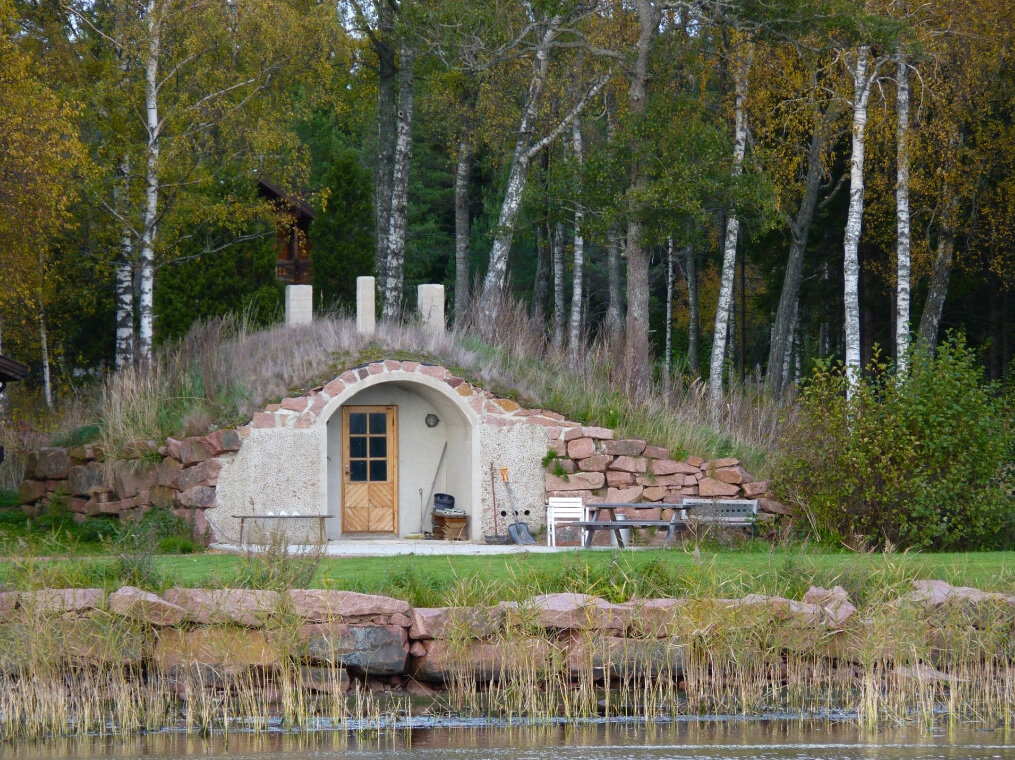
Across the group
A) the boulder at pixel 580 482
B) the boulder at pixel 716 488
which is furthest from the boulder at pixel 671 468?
the boulder at pixel 580 482

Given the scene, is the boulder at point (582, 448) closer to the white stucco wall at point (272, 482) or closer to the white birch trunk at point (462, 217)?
the white stucco wall at point (272, 482)

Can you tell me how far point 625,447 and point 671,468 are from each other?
674 millimetres

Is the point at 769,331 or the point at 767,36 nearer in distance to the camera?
the point at 767,36

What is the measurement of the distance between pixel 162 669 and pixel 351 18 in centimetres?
2127

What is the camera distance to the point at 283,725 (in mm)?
10523

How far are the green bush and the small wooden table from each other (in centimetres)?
159

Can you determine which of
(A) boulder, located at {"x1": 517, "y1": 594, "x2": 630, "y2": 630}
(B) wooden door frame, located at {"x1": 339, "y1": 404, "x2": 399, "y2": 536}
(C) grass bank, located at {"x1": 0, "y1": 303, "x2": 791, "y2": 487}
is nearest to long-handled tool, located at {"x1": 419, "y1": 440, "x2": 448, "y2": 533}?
(B) wooden door frame, located at {"x1": 339, "y1": 404, "x2": 399, "y2": 536}

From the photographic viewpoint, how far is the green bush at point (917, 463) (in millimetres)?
15578

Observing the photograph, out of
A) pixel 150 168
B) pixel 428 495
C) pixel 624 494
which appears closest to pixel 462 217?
pixel 150 168

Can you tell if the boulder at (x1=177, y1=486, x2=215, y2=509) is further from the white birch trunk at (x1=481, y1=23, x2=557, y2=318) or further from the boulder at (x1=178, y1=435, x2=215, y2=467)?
the white birch trunk at (x1=481, y1=23, x2=557, y2=318)

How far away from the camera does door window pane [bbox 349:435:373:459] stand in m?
19.9

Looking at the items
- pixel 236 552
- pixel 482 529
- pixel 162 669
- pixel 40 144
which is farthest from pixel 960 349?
pixel 40 144

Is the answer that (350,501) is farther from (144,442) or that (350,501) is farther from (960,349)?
(960,349)

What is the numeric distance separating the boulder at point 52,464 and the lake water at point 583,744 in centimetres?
939
